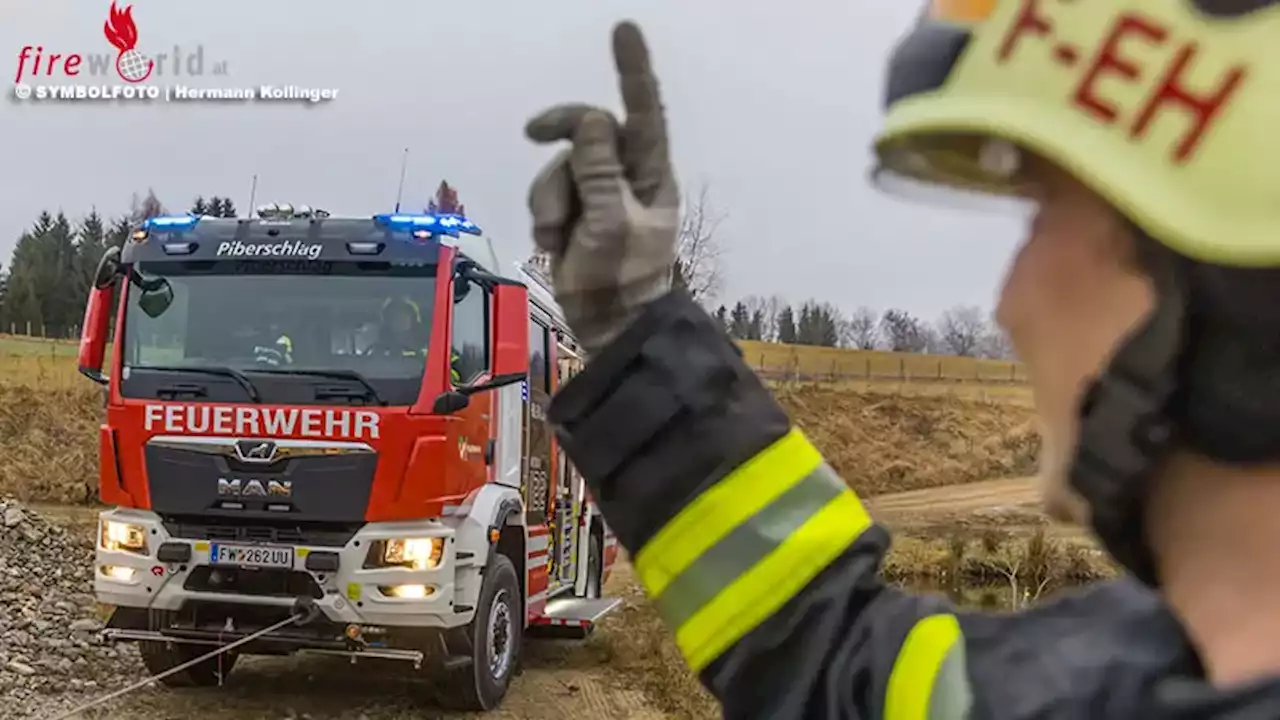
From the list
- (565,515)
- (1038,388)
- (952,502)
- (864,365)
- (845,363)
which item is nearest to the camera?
(1038,388)

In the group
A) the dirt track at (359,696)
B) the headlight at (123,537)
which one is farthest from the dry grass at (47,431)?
the headlight at (123,537)

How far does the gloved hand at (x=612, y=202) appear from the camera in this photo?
115cm

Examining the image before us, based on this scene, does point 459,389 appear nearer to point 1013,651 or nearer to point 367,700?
point 367,700

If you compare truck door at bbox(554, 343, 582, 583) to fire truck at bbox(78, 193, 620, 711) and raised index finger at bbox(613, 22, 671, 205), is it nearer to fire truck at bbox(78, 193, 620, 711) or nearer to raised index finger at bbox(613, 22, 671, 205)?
fire truck at bbox(78, 193, 620, 711)

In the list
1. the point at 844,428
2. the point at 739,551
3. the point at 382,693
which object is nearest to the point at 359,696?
the point at 382,693

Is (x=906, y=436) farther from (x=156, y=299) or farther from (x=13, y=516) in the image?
(x=156, y=299)

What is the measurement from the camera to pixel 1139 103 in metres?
0.91

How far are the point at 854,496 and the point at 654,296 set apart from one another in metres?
0.29

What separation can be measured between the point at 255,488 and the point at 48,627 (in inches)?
120

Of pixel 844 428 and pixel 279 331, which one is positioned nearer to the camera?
pixel 279 331

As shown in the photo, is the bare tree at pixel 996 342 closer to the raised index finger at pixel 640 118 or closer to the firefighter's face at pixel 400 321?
the raised index finger at pixel 640 118

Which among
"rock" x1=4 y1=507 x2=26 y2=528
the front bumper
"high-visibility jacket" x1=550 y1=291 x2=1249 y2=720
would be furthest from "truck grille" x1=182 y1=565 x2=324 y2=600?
"high-visibility jacket" x1=550 y1=291 x2=1249 y2=720

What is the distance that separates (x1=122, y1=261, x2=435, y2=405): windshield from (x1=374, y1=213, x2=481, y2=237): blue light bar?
0.71ft

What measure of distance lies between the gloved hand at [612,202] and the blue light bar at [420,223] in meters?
5.65
